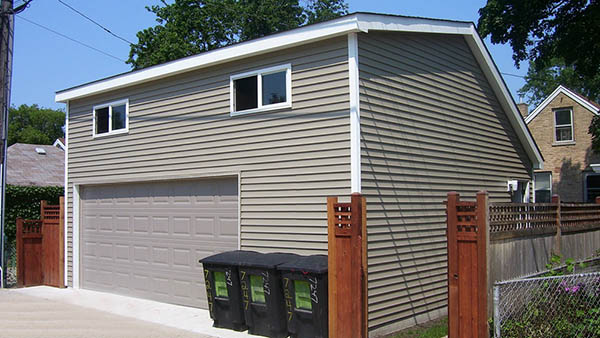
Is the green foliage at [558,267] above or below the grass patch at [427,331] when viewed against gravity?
above

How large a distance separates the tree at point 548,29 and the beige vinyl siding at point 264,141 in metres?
11.7

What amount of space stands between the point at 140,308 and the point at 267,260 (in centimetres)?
357

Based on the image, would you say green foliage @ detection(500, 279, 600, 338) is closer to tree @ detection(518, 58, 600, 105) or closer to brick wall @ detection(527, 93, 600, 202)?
brick wall @ detection(527, 93, 600, 202)

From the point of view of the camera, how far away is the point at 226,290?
818 centimetres

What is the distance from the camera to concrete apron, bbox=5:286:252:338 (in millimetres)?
8407

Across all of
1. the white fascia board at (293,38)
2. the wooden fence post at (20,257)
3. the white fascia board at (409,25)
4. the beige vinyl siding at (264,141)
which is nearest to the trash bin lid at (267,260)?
the beige vinyl siding at (264,141)

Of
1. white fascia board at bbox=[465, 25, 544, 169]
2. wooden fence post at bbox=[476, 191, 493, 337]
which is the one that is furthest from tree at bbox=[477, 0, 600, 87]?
wooden fence post at bbox=[476, 191, 493, 337]

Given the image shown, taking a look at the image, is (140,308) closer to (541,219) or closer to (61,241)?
(61,241)

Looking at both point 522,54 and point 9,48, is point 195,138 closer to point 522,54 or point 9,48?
point 9,48

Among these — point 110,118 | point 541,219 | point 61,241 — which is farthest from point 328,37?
point 61,241

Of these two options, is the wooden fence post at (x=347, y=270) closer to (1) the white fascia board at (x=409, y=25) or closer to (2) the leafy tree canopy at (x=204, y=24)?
(1) the white fascia board at (x=409, y=25)

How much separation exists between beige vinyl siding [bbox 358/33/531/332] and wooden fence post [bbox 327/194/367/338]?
84 cm

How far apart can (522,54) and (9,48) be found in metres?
14.9

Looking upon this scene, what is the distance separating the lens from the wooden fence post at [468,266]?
6.21m
